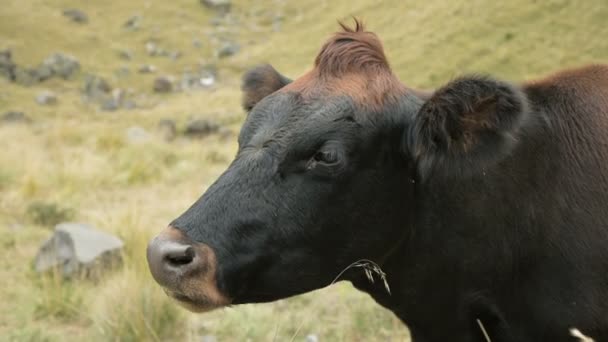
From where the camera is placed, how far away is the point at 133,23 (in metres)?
48.1

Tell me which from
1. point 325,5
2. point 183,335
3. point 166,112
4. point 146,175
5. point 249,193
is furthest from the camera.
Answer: point 325,5

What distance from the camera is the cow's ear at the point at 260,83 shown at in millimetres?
3840

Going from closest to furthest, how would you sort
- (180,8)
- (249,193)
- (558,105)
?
(249,193), (558,105), (180,8)

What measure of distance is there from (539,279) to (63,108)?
1248 inches

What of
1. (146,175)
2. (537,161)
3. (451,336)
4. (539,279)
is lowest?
(146,175)

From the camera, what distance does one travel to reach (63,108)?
32656 millimetres

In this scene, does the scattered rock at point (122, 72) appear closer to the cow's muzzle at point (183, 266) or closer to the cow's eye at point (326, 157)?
the cow's eye at point (326, 157)

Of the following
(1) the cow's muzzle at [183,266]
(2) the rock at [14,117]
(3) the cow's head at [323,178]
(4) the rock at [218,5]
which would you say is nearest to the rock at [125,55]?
(4) the rock at [218,5]

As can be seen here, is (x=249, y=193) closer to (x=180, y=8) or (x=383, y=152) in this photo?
(x=383, y=152)

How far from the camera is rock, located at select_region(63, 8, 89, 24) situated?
45719mm

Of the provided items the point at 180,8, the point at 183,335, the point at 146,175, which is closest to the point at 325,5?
the point at 180,8

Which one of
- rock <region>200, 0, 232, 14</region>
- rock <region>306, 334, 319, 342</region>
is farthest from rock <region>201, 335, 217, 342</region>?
rock <region>200, 0, 232, 14</region>

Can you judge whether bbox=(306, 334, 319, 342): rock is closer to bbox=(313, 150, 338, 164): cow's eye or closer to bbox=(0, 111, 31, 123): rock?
bbox=(313, 150, 338, 164): cow's eye

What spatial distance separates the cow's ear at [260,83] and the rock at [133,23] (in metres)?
45.3
